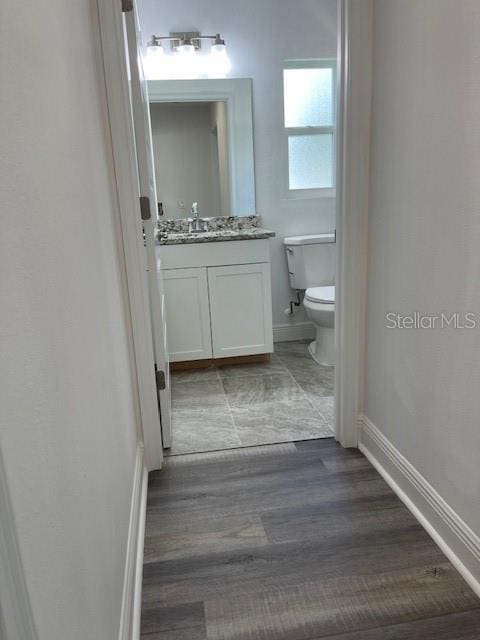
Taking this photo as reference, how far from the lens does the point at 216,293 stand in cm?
307

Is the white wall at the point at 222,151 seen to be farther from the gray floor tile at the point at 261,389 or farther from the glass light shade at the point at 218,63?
the gray floor tile at the point at 261,389

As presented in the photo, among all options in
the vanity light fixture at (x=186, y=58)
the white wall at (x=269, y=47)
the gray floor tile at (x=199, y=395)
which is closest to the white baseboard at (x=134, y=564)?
the gray floor tile at (x=199, y=395)

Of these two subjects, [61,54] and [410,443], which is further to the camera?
[410,443]

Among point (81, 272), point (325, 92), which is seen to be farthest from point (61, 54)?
point (325, 92)

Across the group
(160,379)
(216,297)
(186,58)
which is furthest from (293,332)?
(186,58)

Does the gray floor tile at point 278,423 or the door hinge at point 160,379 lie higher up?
the door hinge at point 160,379

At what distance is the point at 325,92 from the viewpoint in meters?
3.47

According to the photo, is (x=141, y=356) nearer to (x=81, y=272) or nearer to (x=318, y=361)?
(x=81, y=272)

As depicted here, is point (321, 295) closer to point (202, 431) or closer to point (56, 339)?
point (202, 431)

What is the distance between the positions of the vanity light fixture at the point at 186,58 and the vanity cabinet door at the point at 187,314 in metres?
1.29

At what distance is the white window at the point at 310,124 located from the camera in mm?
3404

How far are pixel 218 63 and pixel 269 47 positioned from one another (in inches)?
14.1

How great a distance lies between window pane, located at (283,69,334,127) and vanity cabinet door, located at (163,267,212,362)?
51.8 inches

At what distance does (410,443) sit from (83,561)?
1.27m
